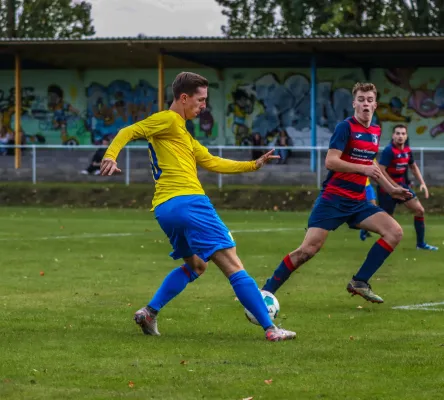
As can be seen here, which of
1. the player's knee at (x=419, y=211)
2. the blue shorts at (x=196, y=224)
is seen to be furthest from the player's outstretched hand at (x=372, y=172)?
the player's knee at (x=419, y=211)

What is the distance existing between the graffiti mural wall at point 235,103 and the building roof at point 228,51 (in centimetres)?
60

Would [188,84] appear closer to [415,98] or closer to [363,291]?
[363,291]

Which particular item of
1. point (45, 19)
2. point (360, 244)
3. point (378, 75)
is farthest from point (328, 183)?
point (45, 19)

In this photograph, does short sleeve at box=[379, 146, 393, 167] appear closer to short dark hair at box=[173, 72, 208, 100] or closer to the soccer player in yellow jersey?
the soccer player in yellow jersey

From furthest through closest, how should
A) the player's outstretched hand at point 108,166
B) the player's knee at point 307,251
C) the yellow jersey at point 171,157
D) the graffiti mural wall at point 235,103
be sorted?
1. the graffiti mural wall at point 235,103
2. the player's knee at point 307,251
3. the yellow jersey at point 171,157
4. the player's outstretched hand at point 108,166

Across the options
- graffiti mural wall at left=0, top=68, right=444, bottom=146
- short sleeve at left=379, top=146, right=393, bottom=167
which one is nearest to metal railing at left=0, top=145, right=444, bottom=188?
graffiti mural wall at left=0, top=68, right=444, bottom=146

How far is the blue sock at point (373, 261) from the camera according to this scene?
37.0 ft

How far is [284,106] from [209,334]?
32889 millimetres

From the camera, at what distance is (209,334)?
363 inches

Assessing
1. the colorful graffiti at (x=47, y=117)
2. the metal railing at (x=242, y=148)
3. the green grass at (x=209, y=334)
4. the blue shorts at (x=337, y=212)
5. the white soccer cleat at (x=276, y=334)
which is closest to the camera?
the green grass at (x=209, y=334)

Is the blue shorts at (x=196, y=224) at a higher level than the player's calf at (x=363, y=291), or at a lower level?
higher

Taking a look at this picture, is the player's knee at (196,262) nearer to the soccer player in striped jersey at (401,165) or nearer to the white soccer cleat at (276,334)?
the white soccer cleat at (276,334)

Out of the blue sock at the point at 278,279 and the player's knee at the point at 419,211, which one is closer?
the blue sock at the point at 278,279

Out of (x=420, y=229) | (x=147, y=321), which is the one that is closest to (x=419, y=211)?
(x=420, y=229)
